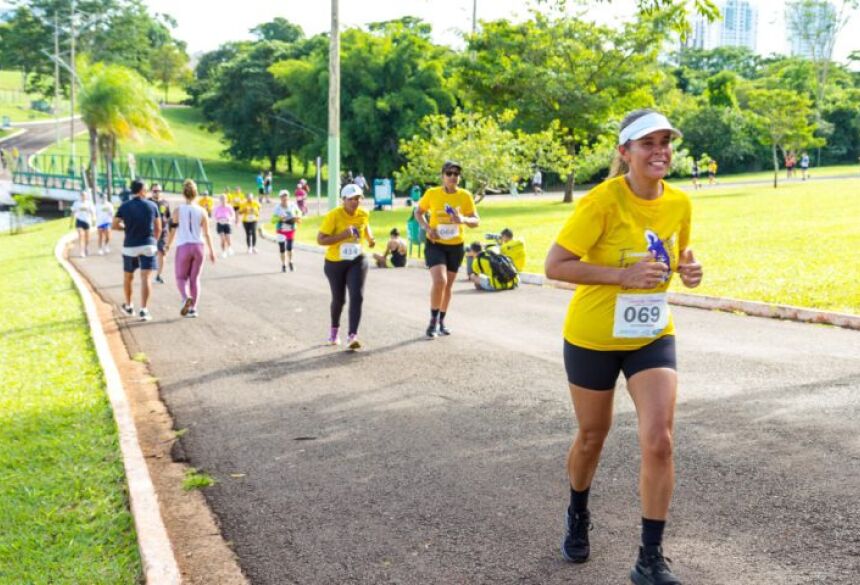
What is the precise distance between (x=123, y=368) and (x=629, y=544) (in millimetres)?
6858

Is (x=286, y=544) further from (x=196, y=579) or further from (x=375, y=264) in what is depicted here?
(x=375, y=264)

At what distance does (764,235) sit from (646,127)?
2125 centimetres

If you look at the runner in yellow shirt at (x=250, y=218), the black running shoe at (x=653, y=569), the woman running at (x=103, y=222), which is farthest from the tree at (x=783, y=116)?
the black running shoe at (x=653, y=569)

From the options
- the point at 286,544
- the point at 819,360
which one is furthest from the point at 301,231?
the point at 286,544

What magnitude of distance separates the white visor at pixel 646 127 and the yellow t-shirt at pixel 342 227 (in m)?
6.55

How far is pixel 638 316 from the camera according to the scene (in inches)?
161

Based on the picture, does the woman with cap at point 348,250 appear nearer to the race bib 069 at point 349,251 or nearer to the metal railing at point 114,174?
the race bib 069 at point 349,251

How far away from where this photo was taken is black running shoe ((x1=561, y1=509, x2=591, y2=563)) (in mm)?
4445

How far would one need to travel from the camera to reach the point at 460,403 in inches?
309

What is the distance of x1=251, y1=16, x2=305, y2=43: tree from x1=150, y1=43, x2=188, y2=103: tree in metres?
13.5

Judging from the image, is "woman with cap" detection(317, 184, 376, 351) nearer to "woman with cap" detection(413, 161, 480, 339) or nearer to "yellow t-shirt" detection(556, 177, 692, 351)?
"woman with cap" detection(413, 161, 480, 339)

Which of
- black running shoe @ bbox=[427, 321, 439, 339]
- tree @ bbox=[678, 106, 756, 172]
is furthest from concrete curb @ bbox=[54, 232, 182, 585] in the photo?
tree @ bbox=[678, 106, 756, 172]

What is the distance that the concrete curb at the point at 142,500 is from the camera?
452cm

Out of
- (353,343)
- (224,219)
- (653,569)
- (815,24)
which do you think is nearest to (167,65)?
(815,24)
